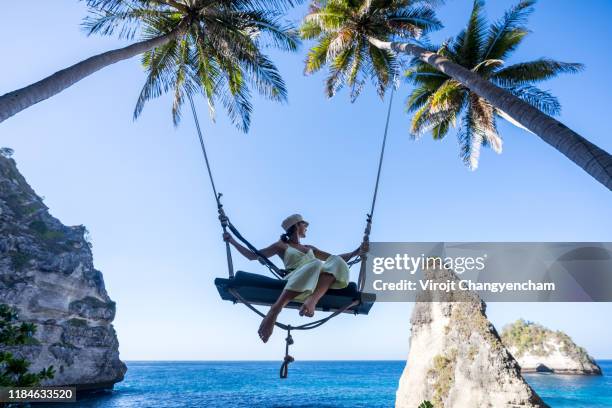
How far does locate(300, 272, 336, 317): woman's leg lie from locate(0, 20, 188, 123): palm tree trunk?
4.29 m

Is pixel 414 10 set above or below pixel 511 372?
above

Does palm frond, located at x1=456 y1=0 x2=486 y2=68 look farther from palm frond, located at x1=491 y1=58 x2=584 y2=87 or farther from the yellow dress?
the yellow dress

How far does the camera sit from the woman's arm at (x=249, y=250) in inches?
176

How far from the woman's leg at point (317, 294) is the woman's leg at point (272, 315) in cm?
17

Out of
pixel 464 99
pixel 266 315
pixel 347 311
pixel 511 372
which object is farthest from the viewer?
pixel 511 372

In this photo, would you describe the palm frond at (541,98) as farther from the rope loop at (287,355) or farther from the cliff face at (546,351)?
the cliff face at (546,351)

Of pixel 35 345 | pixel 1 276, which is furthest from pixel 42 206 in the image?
pixel 35 345

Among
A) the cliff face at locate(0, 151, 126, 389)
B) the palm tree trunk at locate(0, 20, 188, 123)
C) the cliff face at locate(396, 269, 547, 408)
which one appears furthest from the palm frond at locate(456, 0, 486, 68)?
the cliff face at locate(0, 151, 126, 389)

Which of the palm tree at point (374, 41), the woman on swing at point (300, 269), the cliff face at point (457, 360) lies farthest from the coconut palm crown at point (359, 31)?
the cliff face at point (457, 360)

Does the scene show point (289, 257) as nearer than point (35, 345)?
Yes

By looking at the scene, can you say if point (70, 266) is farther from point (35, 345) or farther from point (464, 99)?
point (464, 99)

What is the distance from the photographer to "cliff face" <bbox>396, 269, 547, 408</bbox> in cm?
1708

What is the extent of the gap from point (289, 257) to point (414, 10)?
32.4ft

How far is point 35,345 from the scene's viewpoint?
1355 inches
